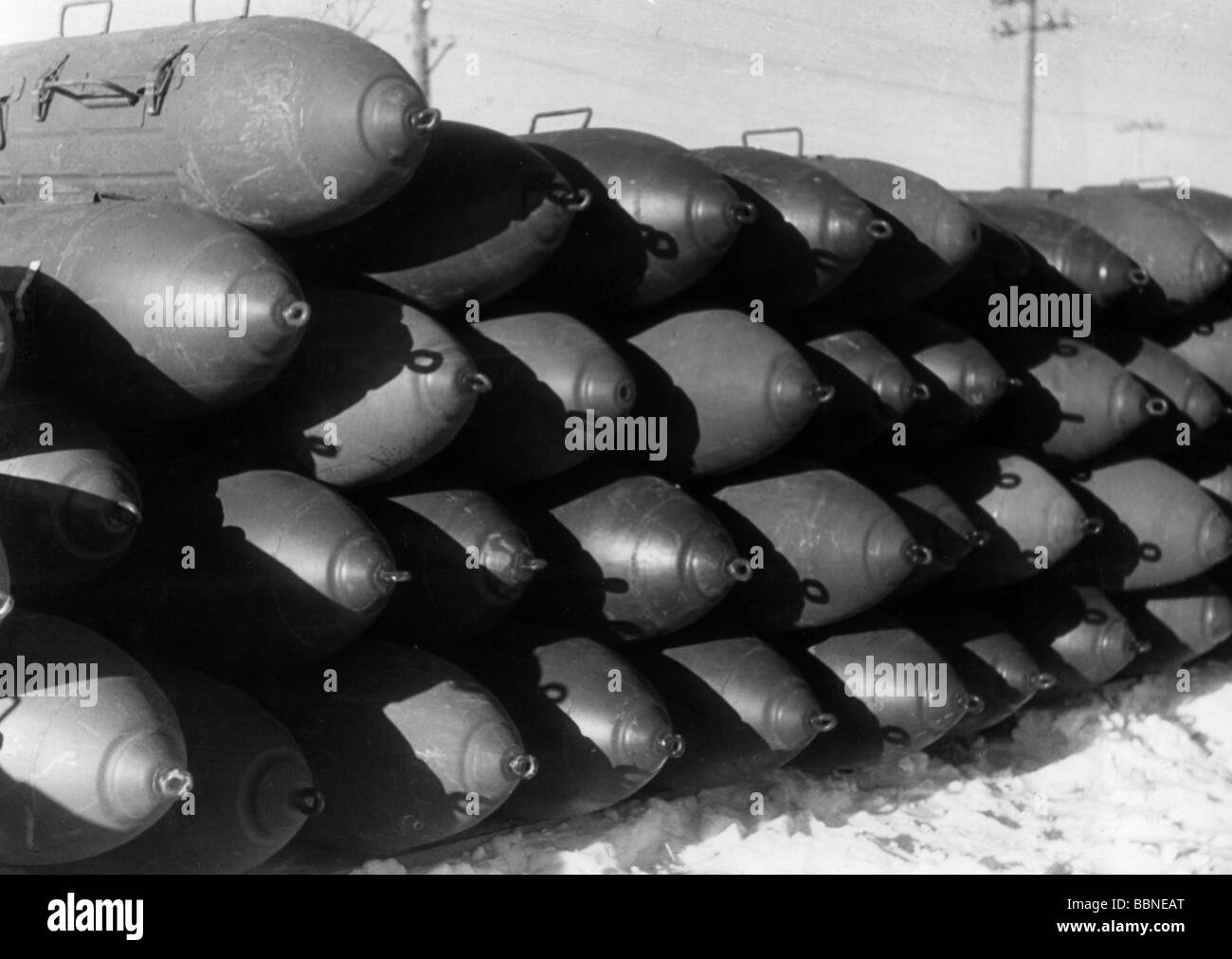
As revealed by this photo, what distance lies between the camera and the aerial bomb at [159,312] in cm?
333

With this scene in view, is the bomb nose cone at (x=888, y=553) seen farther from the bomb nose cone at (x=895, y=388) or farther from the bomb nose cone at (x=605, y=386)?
the bomb nose cone at (x=605, y=386)

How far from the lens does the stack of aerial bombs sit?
3230mm

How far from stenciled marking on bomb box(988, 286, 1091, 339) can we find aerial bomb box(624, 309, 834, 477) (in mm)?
1205

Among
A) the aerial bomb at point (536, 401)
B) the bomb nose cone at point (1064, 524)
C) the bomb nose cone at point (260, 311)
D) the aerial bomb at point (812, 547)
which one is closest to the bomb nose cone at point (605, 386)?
the aerial bomb at point (536, 401)

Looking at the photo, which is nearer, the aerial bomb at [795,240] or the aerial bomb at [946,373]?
the aerial bomb at [795,240]

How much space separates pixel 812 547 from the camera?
443 cm

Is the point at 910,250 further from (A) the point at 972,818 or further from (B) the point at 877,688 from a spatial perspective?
(A) the point at 972,818

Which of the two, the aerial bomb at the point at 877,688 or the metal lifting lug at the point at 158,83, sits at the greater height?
the metal lifting lug at the point at 158,83

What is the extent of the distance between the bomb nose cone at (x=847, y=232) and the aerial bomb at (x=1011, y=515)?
0.94 m

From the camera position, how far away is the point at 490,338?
13.3 feet

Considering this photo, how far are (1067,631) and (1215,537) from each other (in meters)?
0.69

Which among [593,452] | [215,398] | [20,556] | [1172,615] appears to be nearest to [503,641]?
[593,452]

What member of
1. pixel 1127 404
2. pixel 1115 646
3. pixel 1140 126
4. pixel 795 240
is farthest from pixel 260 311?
pixel 1140 126

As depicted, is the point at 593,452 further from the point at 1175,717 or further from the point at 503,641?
the point at 1175,717
